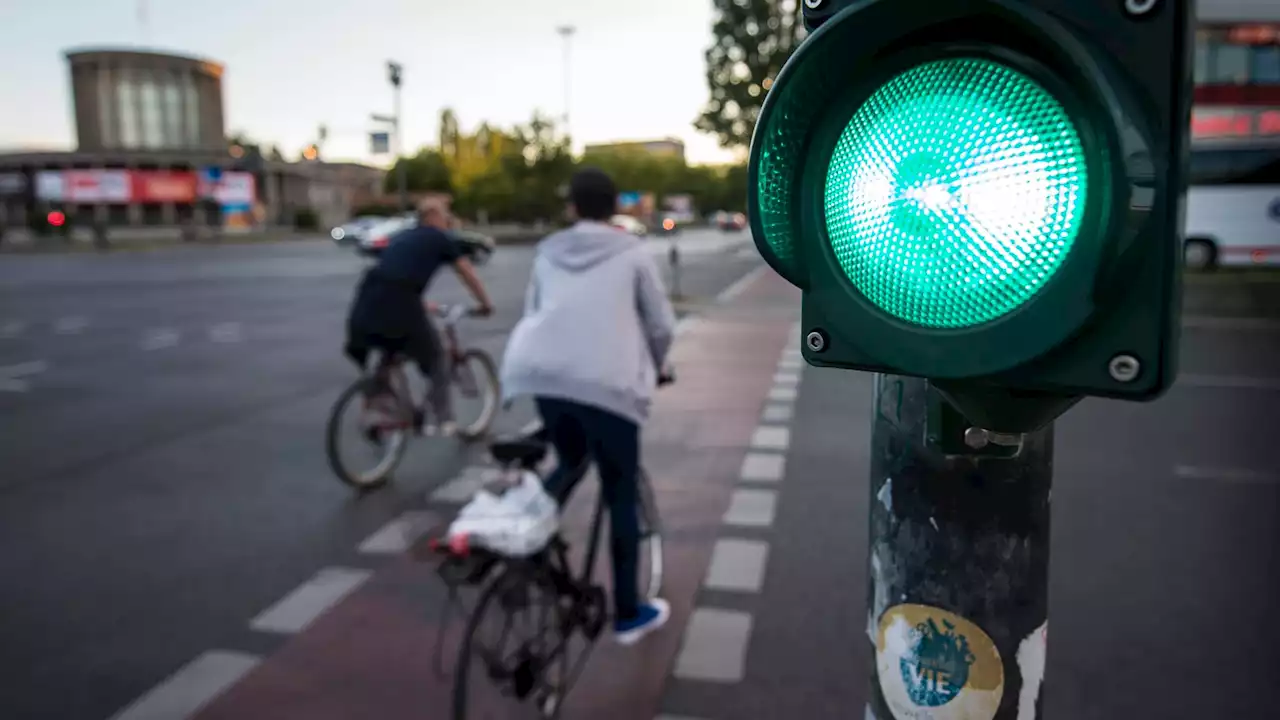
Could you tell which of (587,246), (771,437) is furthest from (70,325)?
(587,246)

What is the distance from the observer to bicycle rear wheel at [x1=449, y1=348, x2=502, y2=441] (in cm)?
718

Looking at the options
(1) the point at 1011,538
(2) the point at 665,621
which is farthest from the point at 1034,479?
(2) the point at 665,621

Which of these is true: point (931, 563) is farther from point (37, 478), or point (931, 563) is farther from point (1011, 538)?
point (37, 478)

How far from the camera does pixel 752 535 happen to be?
532cm

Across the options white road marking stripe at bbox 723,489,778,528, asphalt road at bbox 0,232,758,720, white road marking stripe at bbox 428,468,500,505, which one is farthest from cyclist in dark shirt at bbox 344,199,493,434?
white road marking stripe at bbox 723,489,778,528

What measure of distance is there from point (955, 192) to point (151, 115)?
8868 centimetres

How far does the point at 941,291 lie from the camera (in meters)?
0.83

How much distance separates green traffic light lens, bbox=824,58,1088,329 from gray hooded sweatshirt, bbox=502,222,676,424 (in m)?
2.63

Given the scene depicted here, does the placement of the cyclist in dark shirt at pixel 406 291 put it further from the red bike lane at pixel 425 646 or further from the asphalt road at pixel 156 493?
the red bike lane at pixel 425 646

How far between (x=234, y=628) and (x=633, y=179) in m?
104

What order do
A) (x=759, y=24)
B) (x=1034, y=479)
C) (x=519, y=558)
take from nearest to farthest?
1. (x=1034, y=479)
2. (x=519, y=558)
3. (x=759, y=24)

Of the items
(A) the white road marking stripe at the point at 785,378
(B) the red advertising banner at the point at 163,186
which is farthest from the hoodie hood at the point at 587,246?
(B) the red advertising banner at the point at 163,186

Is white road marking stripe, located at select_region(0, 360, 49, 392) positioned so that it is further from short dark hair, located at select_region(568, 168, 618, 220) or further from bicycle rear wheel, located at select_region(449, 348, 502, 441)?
short dark hair, located at select_region(568, 168, 618, 220)

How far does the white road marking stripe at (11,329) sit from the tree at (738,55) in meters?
15.5
